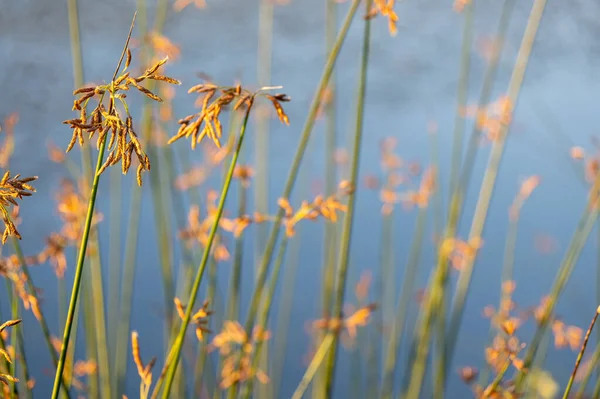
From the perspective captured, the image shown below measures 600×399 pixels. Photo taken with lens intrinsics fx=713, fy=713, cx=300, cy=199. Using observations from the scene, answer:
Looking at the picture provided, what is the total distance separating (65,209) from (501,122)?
1132mm

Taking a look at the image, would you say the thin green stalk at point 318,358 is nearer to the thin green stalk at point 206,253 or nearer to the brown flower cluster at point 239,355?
the brown flower cluster at point 239,355

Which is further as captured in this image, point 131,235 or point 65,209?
point 131,235

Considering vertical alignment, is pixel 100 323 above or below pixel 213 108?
below

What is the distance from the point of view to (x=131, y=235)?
6.58ft

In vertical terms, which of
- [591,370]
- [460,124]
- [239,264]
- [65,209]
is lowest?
[591,370]

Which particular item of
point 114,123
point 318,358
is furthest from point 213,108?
point 318,358

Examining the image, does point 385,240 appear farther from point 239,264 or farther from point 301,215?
point 301,215

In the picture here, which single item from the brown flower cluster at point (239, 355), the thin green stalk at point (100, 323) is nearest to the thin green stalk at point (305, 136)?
the brown flower cluster at point (239, 355)

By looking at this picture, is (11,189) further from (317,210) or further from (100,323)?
(100,323)

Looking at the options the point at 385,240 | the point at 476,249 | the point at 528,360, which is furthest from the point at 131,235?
the point at 528,360

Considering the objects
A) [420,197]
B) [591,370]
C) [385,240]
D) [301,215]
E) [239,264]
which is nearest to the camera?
[301,215]

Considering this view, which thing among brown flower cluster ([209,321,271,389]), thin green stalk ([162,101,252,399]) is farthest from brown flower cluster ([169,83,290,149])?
brown flower cluster ([209,321,271,389])

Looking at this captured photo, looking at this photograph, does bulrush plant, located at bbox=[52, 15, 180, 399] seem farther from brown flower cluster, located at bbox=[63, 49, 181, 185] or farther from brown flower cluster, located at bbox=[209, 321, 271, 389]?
brown flower cluster, located at bbox=[209, 321, 271, 389]

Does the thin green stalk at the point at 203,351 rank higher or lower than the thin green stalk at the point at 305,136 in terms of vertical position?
lower
